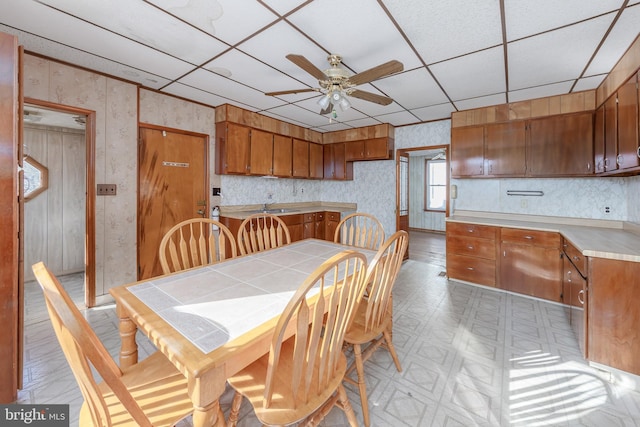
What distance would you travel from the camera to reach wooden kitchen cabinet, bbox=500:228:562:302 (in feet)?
9.77

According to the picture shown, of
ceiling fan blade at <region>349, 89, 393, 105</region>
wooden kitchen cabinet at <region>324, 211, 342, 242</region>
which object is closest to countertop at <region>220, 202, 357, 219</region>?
wooden kitchen cabinet at <region>324, 211, 342, 242</region>

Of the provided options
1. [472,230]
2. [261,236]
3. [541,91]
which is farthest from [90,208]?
[541,91]

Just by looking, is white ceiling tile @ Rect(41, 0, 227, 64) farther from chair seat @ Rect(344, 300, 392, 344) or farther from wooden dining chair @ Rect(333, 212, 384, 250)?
chair seat @ Rect(344, 300, 392, 344)

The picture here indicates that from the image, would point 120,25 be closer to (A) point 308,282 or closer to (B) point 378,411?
(A) point 308,282

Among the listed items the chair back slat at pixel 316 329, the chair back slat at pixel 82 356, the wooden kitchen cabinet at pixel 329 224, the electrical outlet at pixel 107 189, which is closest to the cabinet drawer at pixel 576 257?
the chair back slat at pixel 316 329

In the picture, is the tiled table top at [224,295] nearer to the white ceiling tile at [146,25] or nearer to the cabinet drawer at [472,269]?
the white ceiling tile at [146,25]

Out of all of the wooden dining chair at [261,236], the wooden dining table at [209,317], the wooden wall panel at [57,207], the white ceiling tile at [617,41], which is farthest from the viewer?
the wooden wall panel at [57,207]

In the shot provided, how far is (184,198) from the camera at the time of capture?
3.68 metres

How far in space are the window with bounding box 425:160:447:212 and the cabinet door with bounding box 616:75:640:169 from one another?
540cm

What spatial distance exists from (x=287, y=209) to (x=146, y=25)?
366 cm

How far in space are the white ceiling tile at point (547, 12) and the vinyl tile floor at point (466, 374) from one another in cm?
250

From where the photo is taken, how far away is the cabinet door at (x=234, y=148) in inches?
151

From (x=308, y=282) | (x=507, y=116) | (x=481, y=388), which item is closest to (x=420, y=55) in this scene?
(x=507, y=116)

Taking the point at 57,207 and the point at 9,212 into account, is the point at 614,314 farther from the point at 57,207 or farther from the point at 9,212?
the point at 57,207
